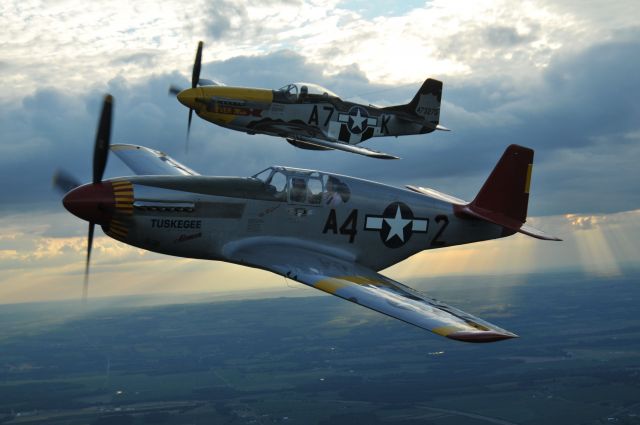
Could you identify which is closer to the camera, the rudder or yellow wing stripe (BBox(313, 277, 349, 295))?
yellow wing stripe (BBox(313, 277, 349, 295))

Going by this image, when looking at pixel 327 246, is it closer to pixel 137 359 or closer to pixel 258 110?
pixel 258 110

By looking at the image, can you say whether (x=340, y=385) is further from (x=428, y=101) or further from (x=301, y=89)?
(x=301, y=89)

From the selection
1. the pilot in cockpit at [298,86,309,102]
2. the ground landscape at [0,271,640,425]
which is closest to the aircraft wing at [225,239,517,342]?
the pilot in cockpit at [298,86,309,102]

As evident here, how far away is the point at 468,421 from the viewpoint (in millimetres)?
112312

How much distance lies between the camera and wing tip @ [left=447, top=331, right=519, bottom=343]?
7949 millimetres

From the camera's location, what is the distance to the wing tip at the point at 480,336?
7.95 metres

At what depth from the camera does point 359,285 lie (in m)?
12.0

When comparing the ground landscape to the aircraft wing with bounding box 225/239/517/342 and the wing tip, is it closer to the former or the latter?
the aircraft wing with bounding box 225/239/517/342

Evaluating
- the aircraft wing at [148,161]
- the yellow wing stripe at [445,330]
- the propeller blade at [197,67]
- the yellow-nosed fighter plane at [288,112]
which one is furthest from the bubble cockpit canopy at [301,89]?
the yellow wing stripe at [445,330]

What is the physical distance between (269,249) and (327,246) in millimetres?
1504

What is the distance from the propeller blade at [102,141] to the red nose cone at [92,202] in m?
0.23

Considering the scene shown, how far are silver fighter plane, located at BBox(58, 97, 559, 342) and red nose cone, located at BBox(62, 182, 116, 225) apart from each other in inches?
0.8

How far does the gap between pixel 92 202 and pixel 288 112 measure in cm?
1383

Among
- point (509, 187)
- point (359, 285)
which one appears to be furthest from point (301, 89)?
point (359, 285)
